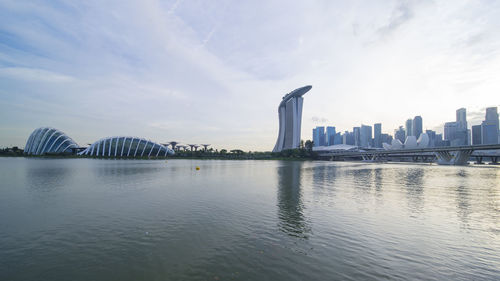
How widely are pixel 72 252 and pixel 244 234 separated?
690 cm

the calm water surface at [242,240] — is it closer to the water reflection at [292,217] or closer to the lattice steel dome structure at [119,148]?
the water reflection at [292,217]

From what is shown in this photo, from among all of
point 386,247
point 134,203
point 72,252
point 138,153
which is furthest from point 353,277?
point 138,153

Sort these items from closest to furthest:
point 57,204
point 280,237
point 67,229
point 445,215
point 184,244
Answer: point 184,244 → point 280,237 → point 67,229 → point 445,215 → point 57,204

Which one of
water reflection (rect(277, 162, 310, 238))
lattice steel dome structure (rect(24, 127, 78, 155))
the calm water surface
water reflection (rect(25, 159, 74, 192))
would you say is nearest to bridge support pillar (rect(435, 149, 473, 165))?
the calm water surface

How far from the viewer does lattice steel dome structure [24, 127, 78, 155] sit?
14025 cm

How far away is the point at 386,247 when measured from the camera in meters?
9.77

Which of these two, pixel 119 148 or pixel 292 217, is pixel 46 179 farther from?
pixel 119 148

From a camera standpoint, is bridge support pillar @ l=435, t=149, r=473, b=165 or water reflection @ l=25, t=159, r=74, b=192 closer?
water reflection @ l=25, t=159, r=74, b=192

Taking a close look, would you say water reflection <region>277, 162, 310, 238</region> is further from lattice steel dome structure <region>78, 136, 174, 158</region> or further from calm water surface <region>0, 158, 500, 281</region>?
lattice steel dome structure <region>78, 136, 174, 158</region>

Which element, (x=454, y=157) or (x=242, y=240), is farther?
(x=454, y=157)

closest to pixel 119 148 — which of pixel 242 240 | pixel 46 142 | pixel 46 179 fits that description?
pixel 46 142

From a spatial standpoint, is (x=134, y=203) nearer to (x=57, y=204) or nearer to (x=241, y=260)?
(x=57, y=204)

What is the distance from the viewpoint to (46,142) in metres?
141

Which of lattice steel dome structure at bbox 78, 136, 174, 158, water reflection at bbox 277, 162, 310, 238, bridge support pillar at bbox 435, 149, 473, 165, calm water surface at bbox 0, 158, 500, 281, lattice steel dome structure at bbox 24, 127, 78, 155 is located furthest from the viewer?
lattice steel dome structure at bbox 24, 127, 78, 155
